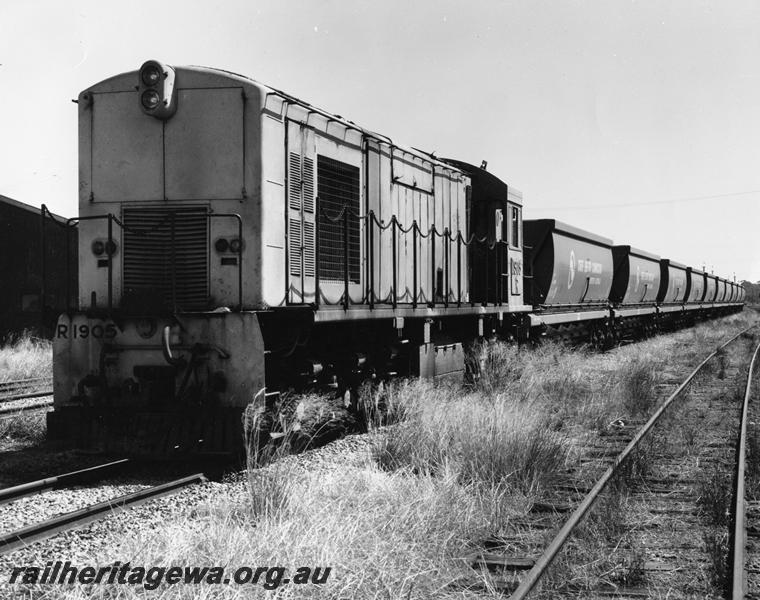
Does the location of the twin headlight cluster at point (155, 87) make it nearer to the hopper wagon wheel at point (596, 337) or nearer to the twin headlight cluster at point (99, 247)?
the twin headlight cluster at point (99, 247)

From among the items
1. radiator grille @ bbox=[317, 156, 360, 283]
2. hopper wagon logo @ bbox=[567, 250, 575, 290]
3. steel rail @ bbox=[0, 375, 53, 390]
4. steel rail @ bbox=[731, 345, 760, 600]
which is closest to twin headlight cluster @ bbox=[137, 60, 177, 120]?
radiator grille @ bbox=[317, 156, 360, 283]

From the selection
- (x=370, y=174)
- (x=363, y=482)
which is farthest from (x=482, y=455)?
(x=370, y=174)

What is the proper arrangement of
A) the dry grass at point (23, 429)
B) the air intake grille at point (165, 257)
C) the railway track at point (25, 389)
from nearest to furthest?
1. the air intake grille at point (165, 257)
2. the dry grass at point (23, 429)
3. the railway track at point (25, 389)

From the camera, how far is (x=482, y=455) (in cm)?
684

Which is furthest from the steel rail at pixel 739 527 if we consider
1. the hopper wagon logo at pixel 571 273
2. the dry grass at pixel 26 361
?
the dry grass at pixel 26 361

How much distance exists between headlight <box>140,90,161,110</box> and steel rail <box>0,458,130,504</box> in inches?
130

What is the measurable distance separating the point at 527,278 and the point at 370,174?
7.42 meters

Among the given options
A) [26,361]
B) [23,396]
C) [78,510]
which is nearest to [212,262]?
[78,510]

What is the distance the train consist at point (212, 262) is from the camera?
6984 millimetres

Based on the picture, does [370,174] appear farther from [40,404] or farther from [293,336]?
[40,404]

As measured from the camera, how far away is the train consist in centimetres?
698

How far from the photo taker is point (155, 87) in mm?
7520

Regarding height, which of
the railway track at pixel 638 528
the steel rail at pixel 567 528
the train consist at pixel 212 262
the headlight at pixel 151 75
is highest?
the headlight at pixel 151 75

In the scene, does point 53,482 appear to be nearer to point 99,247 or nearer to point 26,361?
point 99,247
